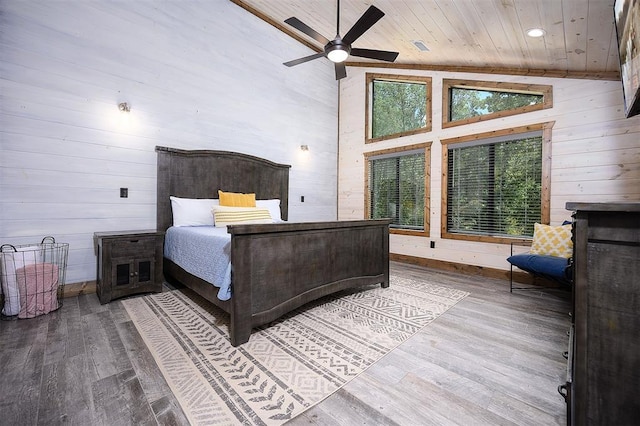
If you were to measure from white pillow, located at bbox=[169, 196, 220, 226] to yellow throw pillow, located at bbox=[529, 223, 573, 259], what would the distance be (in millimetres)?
3908

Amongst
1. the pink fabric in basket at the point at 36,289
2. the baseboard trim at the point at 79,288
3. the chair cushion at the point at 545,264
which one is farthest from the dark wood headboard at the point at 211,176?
the chair cushion at the point at 545,264

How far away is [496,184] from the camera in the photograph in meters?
3.91

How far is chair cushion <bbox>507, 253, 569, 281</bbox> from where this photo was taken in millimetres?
2575

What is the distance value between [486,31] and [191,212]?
3.86m

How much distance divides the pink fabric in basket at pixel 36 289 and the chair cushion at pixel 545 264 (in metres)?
4.49

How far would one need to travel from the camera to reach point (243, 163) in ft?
14.1

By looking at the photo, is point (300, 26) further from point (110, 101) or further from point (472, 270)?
point (472, 270)

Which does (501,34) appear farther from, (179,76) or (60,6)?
(60,6)

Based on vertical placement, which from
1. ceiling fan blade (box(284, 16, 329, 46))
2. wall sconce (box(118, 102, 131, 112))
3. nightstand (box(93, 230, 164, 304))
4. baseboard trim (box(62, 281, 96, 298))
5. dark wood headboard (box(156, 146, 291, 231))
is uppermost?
ceiling fan blade (box(284, 16, 329, 46))

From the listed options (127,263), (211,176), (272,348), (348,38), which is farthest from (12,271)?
(348,38)

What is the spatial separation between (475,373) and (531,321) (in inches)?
45.2

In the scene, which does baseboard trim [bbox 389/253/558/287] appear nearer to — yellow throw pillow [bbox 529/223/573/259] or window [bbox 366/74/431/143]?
yellow throw pillow [bbox 529/223/573/259]

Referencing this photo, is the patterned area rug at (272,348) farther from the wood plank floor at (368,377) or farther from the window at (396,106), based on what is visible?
the window at (396,106)

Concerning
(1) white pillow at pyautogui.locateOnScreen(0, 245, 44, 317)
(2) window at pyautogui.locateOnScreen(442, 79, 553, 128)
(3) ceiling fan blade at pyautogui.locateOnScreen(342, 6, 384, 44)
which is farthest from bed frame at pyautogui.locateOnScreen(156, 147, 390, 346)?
Result: (2) window at pyautogui.locateOnScreen(442, 79, 553, 128)
